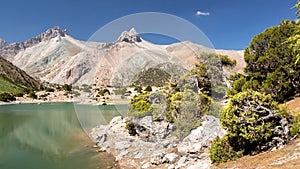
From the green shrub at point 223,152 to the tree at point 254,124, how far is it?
10.8 inches

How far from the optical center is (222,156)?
14.2m

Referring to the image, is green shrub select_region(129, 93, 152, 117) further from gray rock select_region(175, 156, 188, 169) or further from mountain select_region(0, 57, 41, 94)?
mountain select_region(0, 57, 41, 94)

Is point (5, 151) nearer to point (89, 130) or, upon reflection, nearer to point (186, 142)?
point (89, 130)

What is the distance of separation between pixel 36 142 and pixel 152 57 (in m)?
15.1

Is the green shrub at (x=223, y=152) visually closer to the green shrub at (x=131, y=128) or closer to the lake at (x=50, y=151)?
the lake at (x=50, y=151)

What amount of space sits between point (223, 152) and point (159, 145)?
24.8 ft

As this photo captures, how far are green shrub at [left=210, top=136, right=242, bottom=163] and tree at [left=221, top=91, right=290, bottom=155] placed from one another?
27 cm

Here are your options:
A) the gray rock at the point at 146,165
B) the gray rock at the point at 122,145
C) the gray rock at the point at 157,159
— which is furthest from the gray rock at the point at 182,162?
the gray rock at the point at 122,145

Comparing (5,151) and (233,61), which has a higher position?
(233,61)

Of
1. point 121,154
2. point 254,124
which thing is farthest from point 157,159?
point 254,124

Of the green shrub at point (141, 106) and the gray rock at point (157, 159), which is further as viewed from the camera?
the green shrub at point (141, 106)

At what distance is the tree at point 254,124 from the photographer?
1352cm

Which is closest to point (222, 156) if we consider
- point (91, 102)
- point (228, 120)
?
point (228, 120)

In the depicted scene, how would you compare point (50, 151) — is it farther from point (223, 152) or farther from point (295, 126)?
point (295, 126)
